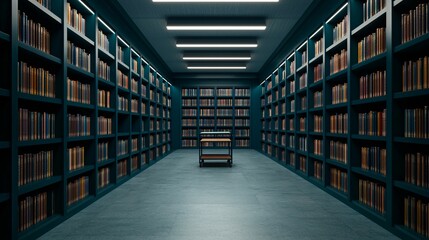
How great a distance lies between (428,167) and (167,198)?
318 centimetres

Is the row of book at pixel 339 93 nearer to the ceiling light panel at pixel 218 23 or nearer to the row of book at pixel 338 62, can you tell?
the row of book at pixel 338 62

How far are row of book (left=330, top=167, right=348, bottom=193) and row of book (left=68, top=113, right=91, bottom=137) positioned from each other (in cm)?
359

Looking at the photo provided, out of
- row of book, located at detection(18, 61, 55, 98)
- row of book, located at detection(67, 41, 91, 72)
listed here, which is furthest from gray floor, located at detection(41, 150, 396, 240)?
row of book, located at detection(67, 41, 91, 72)

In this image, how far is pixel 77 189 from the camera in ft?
13.3

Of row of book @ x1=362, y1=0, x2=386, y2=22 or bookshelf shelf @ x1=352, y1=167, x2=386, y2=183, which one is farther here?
row of book @ x1=362, y1=0, x2=386, y2=22

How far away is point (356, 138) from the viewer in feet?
13.3

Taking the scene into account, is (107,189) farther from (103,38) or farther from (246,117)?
(246,117)

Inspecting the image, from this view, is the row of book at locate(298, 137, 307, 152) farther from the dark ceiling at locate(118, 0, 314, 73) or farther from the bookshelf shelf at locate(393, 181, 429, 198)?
the bookshelf shelf at locate(393, 181, 429, 198)

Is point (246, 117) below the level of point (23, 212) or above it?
above

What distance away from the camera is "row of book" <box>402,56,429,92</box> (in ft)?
8.91

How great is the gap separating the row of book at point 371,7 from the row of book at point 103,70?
3.77 m

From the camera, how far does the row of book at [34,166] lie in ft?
9.32

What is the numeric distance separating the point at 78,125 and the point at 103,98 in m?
1.15

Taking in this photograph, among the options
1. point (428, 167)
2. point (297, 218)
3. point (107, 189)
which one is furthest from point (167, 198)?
point (428, 167)
